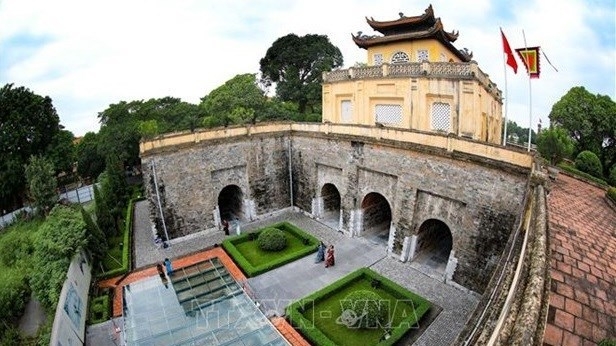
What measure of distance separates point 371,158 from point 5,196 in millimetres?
29362

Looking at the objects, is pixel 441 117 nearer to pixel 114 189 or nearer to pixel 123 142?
pixel 114 189

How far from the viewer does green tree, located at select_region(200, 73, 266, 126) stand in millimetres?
32875

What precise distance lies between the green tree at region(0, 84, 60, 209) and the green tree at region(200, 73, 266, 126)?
13751mm

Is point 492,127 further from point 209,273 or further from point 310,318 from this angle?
point 209,273

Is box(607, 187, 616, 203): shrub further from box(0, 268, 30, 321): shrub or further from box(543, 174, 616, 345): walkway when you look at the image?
box(0, 268, 30, 321): shrub

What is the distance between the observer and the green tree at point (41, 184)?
2394 centimetres

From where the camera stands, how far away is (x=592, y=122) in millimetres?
27750

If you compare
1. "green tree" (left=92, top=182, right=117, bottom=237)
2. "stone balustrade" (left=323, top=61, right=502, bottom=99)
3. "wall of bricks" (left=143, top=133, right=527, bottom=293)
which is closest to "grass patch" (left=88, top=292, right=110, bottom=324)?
"wall of bricks" (left=143, top=133, right=527, bottom=293)

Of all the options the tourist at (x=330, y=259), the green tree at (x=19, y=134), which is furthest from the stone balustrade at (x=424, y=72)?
the green tree at (x=19, y=134)

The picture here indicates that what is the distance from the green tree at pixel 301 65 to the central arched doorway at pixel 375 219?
70.1 ft

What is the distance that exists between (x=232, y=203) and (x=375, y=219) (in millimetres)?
9752

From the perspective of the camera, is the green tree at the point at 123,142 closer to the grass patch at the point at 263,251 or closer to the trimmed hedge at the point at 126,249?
the trimmed hedge at the point at 126,249

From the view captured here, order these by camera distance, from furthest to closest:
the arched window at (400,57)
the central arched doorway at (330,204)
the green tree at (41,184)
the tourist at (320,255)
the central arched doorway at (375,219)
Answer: the green tree at (41,184) → the central arched doorway at (330,204) → the arched window at (400,57) → the central arched doorway at (375,219) → the tourist at (320,255)

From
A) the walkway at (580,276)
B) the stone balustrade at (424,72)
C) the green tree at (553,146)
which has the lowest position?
the walkway at (580,276)
